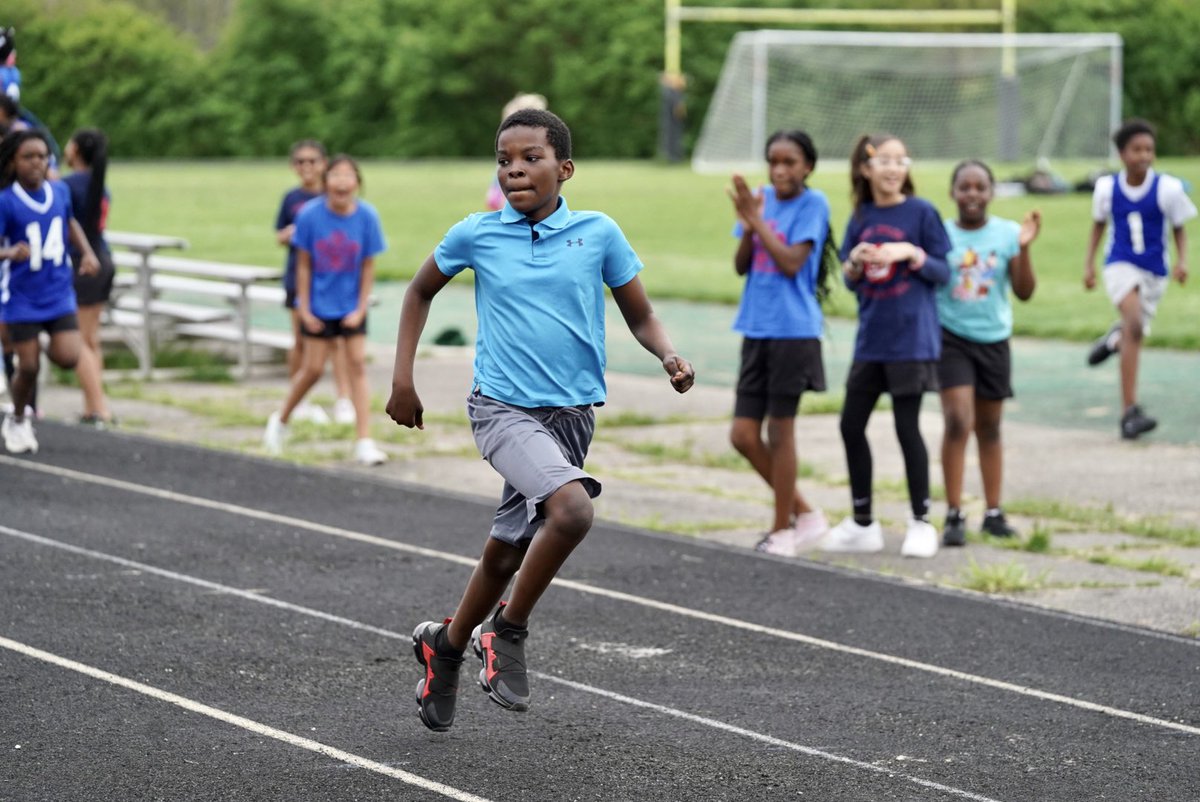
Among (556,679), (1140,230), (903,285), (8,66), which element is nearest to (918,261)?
(903,285)

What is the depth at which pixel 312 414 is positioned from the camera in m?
12.1

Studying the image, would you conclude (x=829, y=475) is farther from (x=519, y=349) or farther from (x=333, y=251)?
(x=519, y=349)

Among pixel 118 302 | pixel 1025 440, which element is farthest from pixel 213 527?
pixel 118 302

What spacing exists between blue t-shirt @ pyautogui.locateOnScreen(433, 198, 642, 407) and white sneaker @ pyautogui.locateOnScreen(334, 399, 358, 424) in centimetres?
678

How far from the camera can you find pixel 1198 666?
6430mm

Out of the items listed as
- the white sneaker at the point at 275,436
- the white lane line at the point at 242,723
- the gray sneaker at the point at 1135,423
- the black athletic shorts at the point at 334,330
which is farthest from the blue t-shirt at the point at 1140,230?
the white lane line at the point at 242,723

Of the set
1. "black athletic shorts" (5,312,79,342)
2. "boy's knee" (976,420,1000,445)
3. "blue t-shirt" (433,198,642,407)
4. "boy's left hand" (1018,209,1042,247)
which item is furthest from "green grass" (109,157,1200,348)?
"blue t-shirt" (433,198,642,407)

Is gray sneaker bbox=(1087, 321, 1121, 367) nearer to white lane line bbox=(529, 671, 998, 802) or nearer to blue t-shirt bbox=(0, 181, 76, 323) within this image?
blue t-shirt bbox=(0, 181, 76, 323)

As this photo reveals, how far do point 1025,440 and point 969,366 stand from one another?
9.73ft

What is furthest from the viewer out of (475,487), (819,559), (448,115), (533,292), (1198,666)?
(448,115)

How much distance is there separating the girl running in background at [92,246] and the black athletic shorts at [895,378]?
17.1 ft

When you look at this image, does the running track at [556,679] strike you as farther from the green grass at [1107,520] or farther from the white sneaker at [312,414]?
the white sneaker at [312,414]

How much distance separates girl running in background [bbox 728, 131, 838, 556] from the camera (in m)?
8.02

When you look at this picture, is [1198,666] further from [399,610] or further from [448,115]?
[448,115]
